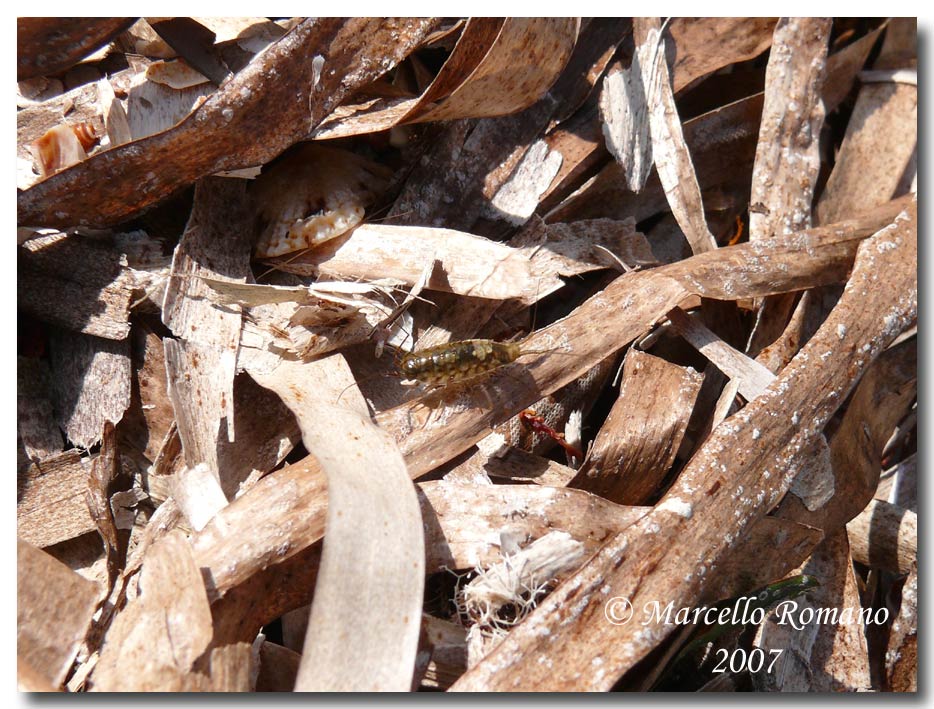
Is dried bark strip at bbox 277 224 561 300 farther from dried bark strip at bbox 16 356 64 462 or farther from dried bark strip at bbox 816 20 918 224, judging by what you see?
dried bark strip at bbox 816 20 918 224

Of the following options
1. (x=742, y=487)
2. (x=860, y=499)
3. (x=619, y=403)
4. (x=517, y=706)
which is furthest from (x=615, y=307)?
(x=517, y=706)

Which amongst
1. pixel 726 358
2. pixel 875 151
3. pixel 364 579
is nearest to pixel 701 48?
pixel 875 151

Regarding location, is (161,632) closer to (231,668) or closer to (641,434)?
(231,668)

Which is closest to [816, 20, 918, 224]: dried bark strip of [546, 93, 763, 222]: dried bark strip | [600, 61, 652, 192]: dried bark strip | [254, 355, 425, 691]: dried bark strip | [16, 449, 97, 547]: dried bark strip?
[546, 93, 763, 222]: dried bark strip

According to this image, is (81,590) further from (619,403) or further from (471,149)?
(471,149)

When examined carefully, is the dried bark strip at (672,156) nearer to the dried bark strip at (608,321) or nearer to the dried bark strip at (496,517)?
the dried bark strip at (608,321)
